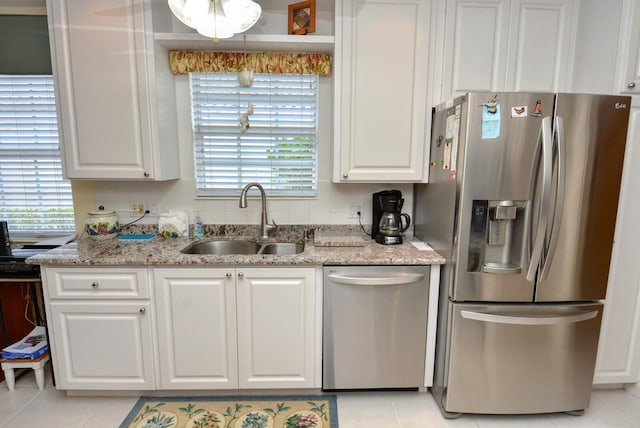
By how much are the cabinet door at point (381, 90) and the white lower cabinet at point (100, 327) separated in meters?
1.34

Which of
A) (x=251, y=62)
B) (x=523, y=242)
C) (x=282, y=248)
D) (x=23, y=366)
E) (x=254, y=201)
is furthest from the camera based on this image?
(x=254, y=201)

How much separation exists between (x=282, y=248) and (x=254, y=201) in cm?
40

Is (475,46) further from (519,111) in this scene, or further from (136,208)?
(136,208)

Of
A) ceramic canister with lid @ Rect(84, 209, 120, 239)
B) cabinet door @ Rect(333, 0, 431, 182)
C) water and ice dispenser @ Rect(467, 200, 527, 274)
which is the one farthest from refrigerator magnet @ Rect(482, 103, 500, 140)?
ceramic canister with lid @ Rect(84, 209, 120, 239)

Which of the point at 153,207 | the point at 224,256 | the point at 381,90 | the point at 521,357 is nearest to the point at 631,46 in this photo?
the point at 381,90

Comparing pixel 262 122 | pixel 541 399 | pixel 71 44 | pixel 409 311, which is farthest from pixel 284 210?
pixel 541 399

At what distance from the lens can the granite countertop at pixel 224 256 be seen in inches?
70.0

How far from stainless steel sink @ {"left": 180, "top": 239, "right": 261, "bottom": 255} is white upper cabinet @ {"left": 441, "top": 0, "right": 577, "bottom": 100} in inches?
60.9

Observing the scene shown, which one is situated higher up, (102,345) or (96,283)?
(96,283)

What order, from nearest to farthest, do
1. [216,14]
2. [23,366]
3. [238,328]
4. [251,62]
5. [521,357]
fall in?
[216,14]
[521,357]
[238,328]
[23,366]
[251,62]

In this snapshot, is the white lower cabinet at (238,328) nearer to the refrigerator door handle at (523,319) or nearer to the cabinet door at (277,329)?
the cabinet door at (277,329)

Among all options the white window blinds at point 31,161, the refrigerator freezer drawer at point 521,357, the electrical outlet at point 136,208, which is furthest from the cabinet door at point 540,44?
the white window blinds at point 31,161

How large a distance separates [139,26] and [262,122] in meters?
0.86

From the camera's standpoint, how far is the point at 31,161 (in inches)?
97.9
